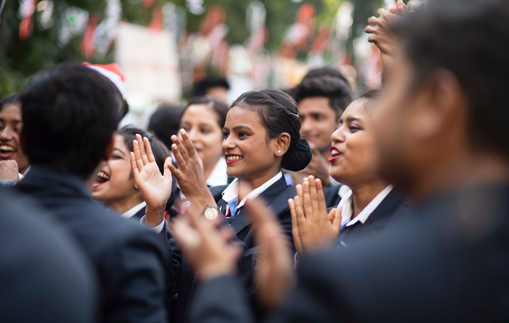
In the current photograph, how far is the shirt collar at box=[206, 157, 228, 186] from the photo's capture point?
4941 millimetres

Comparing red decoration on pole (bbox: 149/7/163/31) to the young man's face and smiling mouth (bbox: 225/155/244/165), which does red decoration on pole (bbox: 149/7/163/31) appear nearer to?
the young man's face

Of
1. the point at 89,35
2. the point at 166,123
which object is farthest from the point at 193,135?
the point at 89,35

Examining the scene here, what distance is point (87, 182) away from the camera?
185 cm

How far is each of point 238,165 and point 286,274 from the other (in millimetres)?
2074

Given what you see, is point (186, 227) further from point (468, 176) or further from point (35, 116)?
point (468, 176)

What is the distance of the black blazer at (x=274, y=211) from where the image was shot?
315 cm

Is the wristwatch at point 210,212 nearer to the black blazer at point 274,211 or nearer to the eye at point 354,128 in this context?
the black blazer at point 274,211

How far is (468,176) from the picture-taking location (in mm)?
1303

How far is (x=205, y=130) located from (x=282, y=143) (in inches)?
58.6

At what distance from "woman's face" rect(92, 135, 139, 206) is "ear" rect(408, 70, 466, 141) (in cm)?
276

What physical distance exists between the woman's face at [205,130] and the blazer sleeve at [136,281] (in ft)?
10.6

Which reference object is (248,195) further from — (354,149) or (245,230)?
(354,149)

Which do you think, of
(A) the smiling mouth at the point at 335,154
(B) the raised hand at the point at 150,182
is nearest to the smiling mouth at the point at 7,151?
(B) the raised hand at the point at 150,182

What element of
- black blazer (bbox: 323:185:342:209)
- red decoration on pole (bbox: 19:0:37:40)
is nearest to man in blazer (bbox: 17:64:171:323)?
black blazer (bbox: 323:185:342:209)
